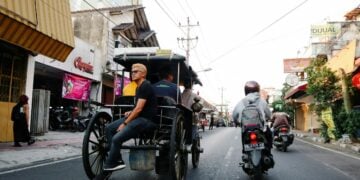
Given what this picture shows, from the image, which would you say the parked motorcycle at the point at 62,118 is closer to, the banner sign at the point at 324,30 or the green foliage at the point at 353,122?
the green foliage at the point at 353,122

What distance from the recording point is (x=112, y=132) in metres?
5.64

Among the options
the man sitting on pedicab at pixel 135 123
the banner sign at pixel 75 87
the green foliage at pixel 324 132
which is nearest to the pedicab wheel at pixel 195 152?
the man sitting on pedicab at pixel 135 123

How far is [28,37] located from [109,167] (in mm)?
6848

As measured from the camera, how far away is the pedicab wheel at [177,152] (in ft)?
17.4

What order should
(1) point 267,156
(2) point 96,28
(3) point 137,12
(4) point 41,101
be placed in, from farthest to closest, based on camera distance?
(3) point 137,12 → (2) point 96,28 → (4) point 41,101 → (1) point 267,156

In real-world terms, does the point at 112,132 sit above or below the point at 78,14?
below

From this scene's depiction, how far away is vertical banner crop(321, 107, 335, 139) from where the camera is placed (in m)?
19.7

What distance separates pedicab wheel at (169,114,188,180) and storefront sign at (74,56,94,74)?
630 inches

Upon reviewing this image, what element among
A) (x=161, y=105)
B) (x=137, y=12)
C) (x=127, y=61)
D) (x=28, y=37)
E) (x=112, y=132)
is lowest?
(x=112, y=132)

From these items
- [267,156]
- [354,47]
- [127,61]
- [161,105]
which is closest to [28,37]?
[127,61]

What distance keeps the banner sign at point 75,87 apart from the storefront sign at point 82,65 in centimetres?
59

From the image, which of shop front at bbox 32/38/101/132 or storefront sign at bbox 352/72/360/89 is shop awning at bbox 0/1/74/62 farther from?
storefront sign at bbox 352/72/360/89

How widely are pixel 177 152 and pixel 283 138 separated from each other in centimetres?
844

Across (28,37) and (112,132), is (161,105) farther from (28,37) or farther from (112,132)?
(28,37)
